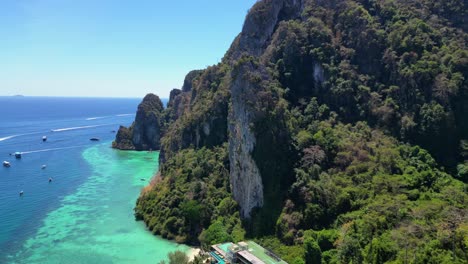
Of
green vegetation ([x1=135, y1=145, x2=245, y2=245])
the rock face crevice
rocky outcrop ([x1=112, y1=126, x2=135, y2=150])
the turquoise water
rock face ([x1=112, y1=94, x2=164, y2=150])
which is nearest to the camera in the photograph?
the turquoise water

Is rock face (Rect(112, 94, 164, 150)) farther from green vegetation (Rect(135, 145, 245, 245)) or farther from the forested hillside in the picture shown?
green vegetation (Rect(135, 145, 245, 245))

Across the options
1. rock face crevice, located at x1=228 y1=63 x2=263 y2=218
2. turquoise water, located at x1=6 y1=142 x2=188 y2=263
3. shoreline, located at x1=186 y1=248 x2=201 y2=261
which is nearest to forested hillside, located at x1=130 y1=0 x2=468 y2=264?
rock face crevice, located at x1=228 y1=63 x2=263 y2=218

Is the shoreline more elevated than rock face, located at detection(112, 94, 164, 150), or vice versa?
rock face, located at detection(112, 94, 164, 150)

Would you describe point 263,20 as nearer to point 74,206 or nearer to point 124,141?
point 74,206

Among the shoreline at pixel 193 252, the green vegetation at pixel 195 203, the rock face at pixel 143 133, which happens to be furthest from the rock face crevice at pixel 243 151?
the rock face at pixel 143 133

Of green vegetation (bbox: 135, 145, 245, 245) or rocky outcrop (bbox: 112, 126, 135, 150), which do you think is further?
rocky outcrop (bbox: 112, 126, 135, 150)

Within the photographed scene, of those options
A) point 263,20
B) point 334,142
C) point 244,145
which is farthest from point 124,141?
point 334,142

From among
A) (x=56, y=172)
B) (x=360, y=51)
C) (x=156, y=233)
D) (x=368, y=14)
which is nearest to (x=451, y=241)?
(x=156, y=233)
